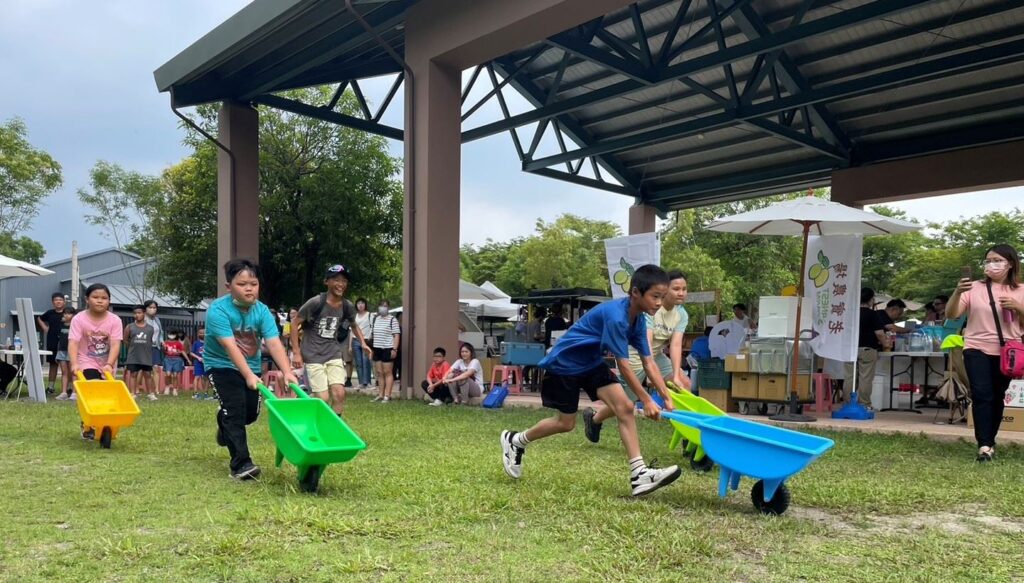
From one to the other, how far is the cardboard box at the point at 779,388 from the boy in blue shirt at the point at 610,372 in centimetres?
582

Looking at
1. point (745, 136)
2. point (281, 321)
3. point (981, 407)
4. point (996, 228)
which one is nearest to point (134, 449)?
point (981, 407)

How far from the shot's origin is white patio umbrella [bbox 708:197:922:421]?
9.71m

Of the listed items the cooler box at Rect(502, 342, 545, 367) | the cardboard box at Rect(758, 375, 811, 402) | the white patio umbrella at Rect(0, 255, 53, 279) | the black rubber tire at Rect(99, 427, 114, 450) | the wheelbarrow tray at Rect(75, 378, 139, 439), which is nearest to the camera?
the wheelbarrow tray at Rect(75, 378, 139, 439)

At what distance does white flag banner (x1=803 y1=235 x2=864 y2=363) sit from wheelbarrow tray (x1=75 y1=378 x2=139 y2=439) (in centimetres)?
820

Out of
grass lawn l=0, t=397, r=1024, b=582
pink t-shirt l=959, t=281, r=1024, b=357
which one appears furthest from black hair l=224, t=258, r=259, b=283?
pink t-shirt l=959, t=281, r=1024, b=357

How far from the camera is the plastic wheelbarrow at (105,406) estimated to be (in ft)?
23.2

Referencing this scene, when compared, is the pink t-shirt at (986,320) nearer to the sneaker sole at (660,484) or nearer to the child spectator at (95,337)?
the sneaker sole at (660,484)

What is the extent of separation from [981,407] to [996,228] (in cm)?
2976

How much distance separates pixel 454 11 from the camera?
11953 mm

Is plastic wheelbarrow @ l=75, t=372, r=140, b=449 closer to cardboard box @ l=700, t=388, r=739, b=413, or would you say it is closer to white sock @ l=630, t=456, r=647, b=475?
white sock @ l=630, t=456, r=647, b=475

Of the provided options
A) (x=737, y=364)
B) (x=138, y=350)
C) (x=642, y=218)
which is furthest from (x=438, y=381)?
(x=642, y=218)

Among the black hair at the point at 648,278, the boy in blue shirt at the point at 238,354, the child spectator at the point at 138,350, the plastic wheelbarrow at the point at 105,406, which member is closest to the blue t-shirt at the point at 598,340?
the black hair at the point at 648,278

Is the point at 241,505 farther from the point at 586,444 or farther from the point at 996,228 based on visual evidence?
the point at 996,228

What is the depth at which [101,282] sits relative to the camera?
3934 cm
